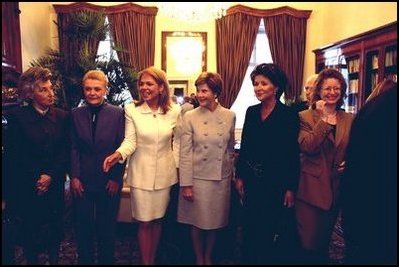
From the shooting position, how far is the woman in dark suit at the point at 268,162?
6.95ft

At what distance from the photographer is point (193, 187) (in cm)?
238

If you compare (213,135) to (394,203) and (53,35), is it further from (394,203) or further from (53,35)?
(53,35)

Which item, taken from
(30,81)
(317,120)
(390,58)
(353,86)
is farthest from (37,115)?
(353,86)

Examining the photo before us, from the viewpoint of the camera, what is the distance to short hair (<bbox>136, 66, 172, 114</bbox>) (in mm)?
2289

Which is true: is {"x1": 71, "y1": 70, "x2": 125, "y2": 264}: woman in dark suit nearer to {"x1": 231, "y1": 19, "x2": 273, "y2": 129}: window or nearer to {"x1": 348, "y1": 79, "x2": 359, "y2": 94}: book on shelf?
{"x1": 348, "y1": 79, "x2": 359, "y2": 94}: book on shelf

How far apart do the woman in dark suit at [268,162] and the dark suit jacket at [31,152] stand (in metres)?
1.04

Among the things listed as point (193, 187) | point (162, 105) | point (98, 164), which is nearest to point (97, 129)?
point (98, 164)

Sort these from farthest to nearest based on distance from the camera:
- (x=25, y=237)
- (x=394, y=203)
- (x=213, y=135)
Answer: (x=213, y=135) < (x=25, y=237) < (x=394, y=203)

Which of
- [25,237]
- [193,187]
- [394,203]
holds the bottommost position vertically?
[25,237]

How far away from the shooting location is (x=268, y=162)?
7.04 ft

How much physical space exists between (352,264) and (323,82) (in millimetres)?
1055

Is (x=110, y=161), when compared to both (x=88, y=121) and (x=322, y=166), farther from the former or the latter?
(x=322, y=166)

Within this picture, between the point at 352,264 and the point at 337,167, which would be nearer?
the point at 352,264

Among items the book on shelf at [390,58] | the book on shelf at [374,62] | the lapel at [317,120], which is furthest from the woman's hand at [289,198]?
the book on shelf at [374,62]
